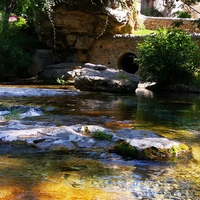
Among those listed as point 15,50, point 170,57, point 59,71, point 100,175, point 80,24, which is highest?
point 80,24

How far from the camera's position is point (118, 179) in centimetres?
556

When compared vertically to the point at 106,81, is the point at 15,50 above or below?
above

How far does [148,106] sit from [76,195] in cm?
934

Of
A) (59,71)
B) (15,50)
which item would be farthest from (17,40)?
(59,71)

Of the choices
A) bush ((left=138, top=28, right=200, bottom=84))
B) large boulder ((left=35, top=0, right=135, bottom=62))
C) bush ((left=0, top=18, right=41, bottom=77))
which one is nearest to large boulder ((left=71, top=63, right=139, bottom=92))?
bush ((left=138, top=28, right=200, bottom=84))

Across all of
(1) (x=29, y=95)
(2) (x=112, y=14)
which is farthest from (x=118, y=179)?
(2) (x=112, y=14)

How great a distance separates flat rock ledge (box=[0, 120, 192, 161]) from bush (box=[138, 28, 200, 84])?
11471 mm

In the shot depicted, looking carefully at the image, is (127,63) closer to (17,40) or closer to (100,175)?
(17,40)

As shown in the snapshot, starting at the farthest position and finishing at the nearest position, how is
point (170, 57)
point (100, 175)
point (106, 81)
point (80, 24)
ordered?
1. point (80, 24)
2. point (170, 57)
3. point (106, 81)
4. point (100, 175)

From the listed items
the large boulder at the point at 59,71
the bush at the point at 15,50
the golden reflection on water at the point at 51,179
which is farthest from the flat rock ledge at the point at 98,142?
the bush at the point at 15,50

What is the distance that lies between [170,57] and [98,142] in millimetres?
12388

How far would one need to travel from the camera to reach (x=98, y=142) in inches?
293

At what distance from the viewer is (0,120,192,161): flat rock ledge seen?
6.73 m

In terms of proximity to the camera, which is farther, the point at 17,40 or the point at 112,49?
the point at 17,40
